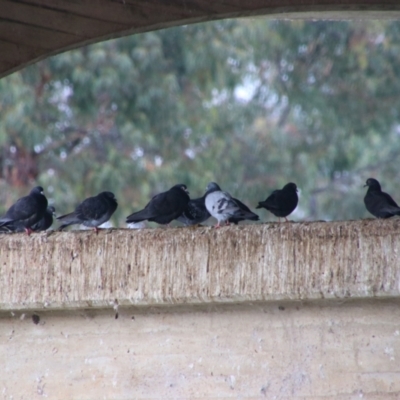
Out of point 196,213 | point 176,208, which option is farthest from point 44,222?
point 176,208

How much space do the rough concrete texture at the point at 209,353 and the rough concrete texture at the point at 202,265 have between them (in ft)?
0.36

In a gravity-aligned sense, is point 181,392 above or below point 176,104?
below

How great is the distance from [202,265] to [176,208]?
1999mm

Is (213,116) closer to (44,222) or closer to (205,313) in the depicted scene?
(44,222)

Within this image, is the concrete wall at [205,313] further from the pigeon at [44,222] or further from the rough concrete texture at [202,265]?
the pigeon at [44,222]

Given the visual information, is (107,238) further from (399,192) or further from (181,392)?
(399,192)

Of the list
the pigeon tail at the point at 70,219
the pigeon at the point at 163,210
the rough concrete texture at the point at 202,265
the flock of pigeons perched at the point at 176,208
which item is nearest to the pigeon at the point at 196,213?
the flock of pigeons perched at the point at 176,208

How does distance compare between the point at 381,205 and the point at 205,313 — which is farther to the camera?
the point at 381,205

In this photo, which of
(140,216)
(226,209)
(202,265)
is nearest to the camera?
(202,265)

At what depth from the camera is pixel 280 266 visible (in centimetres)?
261

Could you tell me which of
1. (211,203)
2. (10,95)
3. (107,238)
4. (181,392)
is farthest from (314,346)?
(10,95)

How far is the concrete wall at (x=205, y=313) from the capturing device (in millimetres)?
2557

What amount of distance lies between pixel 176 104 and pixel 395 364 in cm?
1044

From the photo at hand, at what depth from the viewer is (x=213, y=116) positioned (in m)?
13.5
